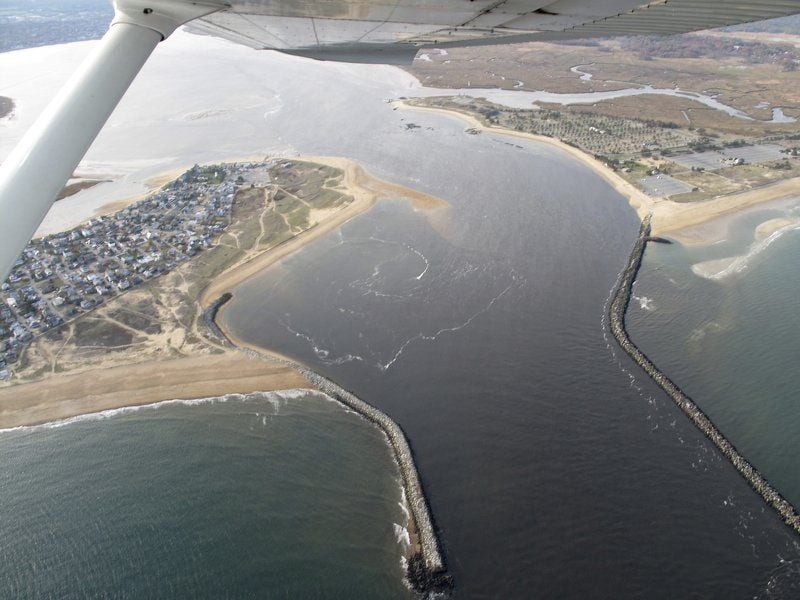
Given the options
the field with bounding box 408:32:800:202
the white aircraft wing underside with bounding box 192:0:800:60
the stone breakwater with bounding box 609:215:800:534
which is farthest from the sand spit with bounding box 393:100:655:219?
the white aircraft wing underside with bounding box 192:0:800:60

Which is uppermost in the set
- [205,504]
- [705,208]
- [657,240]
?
[705,208]

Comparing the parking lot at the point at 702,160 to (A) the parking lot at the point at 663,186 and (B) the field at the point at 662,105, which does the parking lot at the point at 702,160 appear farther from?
(A) the parking lot at the point at 663,186

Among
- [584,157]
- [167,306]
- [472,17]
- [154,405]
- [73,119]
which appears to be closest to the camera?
[73,119]

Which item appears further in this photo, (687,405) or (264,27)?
(687,405)

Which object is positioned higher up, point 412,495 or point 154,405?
point 154,405

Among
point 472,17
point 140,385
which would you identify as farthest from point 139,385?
point 472,17

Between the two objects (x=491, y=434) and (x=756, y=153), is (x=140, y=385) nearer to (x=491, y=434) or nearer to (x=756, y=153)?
(x=491, y=434)

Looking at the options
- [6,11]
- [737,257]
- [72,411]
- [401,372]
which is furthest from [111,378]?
[6,11]

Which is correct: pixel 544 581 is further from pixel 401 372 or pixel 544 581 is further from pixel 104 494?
pixel 104 494
